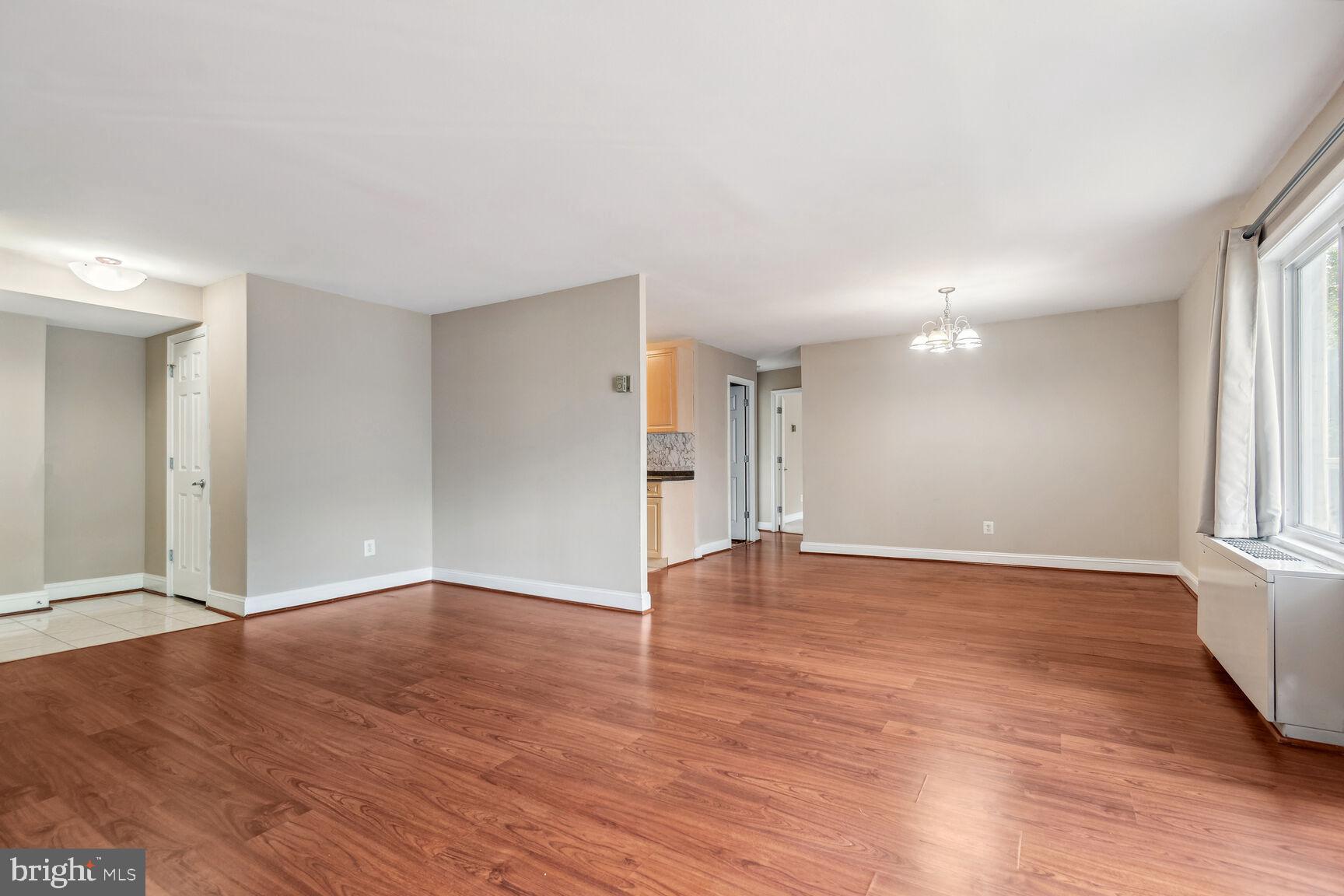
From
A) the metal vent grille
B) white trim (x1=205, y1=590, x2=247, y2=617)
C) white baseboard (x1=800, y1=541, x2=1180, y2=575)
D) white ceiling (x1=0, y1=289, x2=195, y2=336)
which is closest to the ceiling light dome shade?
the metal vent grille

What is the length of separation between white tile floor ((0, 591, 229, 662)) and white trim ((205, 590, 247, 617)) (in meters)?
0.07

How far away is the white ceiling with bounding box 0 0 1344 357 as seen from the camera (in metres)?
1.94

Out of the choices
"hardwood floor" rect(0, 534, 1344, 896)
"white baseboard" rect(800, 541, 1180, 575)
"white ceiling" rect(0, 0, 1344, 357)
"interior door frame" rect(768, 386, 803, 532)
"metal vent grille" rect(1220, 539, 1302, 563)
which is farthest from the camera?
"interior door frame" rect(768, 386, 803, 532)

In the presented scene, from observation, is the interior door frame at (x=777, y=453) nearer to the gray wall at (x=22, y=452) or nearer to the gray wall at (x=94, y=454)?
the gray wall at (x=94, y=454)

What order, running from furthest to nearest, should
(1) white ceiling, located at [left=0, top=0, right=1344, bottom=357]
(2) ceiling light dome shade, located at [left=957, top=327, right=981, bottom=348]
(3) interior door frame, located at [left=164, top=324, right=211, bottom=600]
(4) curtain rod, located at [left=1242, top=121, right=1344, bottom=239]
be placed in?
(2) ceiling light dome shade, located at [left=957, top=327, right=981, bottom=348]
(3) interior door frame, located at [left=164, top=324, right=211, bottom=600]
(4) curtain rod, located at [left=1242, top=121, right=1344, bottom=239]
(1) white ceiling, located at [left=0, top=0, right=1344, bottom=357]

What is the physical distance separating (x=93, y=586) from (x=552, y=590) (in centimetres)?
392

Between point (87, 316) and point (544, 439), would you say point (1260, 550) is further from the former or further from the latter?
point (87, 316)

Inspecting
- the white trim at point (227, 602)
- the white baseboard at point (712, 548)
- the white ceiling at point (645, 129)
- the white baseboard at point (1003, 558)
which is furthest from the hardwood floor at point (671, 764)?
the white baseboard at point (712, 548)

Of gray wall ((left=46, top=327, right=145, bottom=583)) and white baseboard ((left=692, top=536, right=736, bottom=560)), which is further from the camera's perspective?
white baseboard ((left=692, top=536, right=736, bottom=560))

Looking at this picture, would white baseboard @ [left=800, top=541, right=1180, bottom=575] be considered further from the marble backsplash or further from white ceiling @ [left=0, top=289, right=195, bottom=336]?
white ceiling @ [left=0, top=289, right=195, bottom=336]

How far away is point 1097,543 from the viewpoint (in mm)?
5895

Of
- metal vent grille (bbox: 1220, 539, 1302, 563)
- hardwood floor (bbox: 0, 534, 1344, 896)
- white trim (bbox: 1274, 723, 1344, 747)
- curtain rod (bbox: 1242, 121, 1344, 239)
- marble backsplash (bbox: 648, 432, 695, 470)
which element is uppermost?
curtain rod (bbox: 1242, 121, 1344, 239)

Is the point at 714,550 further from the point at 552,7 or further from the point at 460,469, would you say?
the point at 552,7

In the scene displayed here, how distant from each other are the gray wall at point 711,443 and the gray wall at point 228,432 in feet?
13.8
